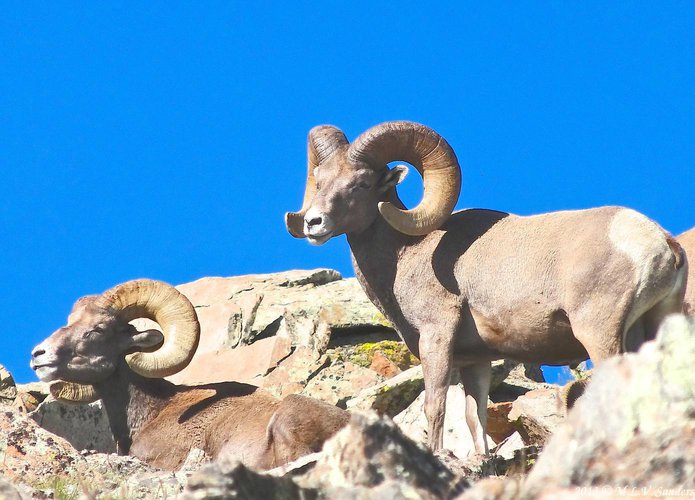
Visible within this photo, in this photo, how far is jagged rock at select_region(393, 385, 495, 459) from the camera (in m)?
13.0

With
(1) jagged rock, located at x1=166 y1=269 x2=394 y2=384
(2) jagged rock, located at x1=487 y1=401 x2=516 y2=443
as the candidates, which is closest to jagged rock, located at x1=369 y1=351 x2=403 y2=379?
(1) jagged rock, located at x1=166 y1=269 x2=394 y2=384

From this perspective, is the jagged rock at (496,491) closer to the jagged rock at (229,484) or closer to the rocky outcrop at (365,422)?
the rocky outcrop at (365,422)

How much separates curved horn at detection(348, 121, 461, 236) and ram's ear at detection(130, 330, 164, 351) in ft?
10.0

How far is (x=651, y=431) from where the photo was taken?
4.44 meters

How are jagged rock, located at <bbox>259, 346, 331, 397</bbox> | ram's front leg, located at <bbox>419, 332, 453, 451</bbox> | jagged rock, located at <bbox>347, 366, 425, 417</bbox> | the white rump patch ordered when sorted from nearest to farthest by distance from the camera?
the white rump patch → ram's front leg, located at <bbox>419, 332, 453, 451</bbox> → jagged rock, located at <bbox>347, 366, 425, 417</bbox> → jagged rock, located at <bbox>259, 346, 331, 397</bbox>

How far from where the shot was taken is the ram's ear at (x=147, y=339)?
14.2 metres

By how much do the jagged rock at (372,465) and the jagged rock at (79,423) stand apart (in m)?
10.6

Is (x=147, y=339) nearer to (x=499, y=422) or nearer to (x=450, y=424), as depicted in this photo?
(x=450, y=424)

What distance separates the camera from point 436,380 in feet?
39.4

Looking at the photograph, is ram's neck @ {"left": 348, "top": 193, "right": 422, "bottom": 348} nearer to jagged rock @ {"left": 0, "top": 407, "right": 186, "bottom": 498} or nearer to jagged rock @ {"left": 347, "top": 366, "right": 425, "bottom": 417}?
jagged rock @ {"left": 347, "top": 366, "right": 425, "bottom": 417}

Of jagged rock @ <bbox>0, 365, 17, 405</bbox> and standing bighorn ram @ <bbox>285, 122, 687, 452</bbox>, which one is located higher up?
jagged rock @ <bbox>0, 365, 17, 405</bbox>

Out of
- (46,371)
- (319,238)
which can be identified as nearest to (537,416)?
(319,238)

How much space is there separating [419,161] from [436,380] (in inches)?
93.2

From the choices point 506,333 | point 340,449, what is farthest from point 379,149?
point 340,449
